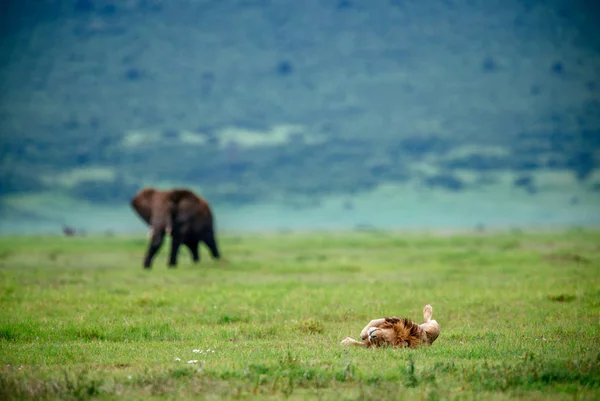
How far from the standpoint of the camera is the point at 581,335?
1586 cm

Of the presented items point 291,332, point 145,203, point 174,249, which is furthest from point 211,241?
point 291,332

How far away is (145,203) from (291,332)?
73.0 feet

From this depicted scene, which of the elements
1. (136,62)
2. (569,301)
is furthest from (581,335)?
(136,62)

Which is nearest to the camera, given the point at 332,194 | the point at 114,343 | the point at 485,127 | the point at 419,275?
the point at 114,343

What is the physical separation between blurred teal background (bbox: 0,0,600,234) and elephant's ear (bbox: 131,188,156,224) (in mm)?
85947

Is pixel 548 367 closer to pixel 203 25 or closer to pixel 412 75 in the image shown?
pixel 412 75

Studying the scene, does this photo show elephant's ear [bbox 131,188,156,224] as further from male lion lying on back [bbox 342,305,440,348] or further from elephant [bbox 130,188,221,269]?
male lion lying on back [bbox 342,305,440,348]

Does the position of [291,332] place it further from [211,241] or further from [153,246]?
[211,241]

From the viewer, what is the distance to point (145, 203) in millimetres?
37875

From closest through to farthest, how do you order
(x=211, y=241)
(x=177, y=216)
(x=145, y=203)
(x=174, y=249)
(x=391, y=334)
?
(x=391, y=334)
(x=174, y=249)
(x=177, y=216)
(x=145, y=203)
(x=211, y=241)

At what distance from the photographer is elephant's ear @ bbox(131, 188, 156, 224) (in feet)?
124

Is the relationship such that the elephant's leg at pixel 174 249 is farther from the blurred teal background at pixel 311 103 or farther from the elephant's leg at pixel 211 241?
the blurred teal background at pixel 311 103

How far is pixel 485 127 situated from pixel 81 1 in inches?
3204

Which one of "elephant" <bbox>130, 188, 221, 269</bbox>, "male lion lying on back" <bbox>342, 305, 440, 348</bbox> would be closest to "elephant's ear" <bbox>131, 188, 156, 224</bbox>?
"elephant" <bbox>130, 188, 221, 269</bbox>
